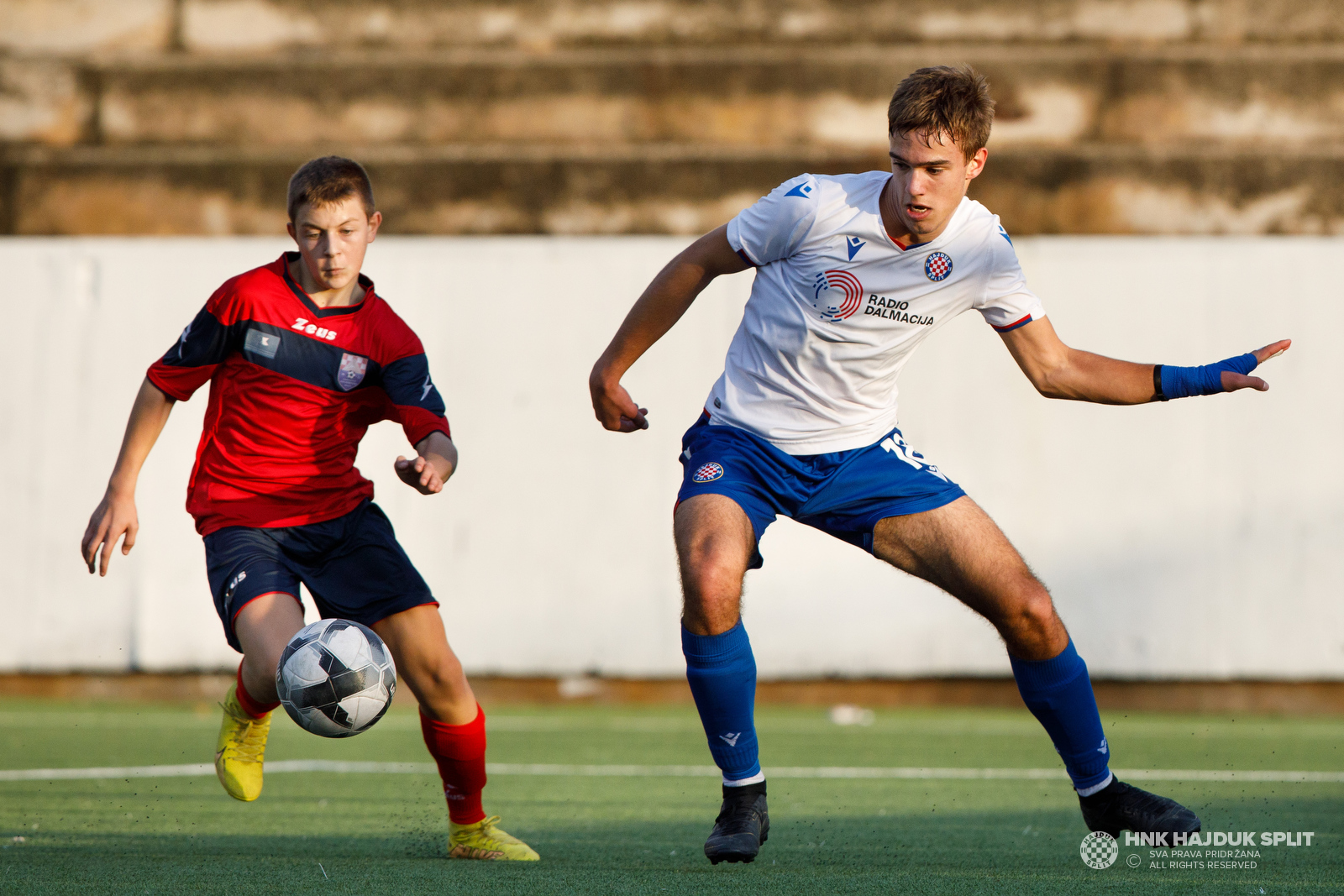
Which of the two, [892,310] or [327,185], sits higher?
[327,185]

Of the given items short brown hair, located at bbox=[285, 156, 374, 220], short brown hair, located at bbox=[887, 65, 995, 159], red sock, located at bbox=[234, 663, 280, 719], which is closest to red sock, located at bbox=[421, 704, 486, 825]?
red sock, located at bbox=[234, 663, 280, 719]

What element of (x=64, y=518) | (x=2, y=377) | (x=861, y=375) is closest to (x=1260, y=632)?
(x=861, y=375)

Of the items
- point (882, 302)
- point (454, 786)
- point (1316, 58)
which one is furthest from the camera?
point (1316, 58)

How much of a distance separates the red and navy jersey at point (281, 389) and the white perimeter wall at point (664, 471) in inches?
192

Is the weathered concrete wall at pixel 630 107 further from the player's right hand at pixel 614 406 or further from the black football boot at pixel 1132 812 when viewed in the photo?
the black football boot at pixel 1132 812

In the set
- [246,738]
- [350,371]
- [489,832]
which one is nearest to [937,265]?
[350,371]

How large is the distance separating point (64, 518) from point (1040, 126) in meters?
6.95

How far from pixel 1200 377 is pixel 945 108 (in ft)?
3.27

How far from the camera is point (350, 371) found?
4.34m

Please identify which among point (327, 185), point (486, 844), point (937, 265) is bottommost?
point (486, 844)

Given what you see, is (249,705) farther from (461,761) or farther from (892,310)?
(892,310)

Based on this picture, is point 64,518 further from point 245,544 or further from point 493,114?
point 245,544

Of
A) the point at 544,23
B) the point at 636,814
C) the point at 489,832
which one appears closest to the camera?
the point at 489,832

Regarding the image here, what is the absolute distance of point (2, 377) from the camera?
9570mm
